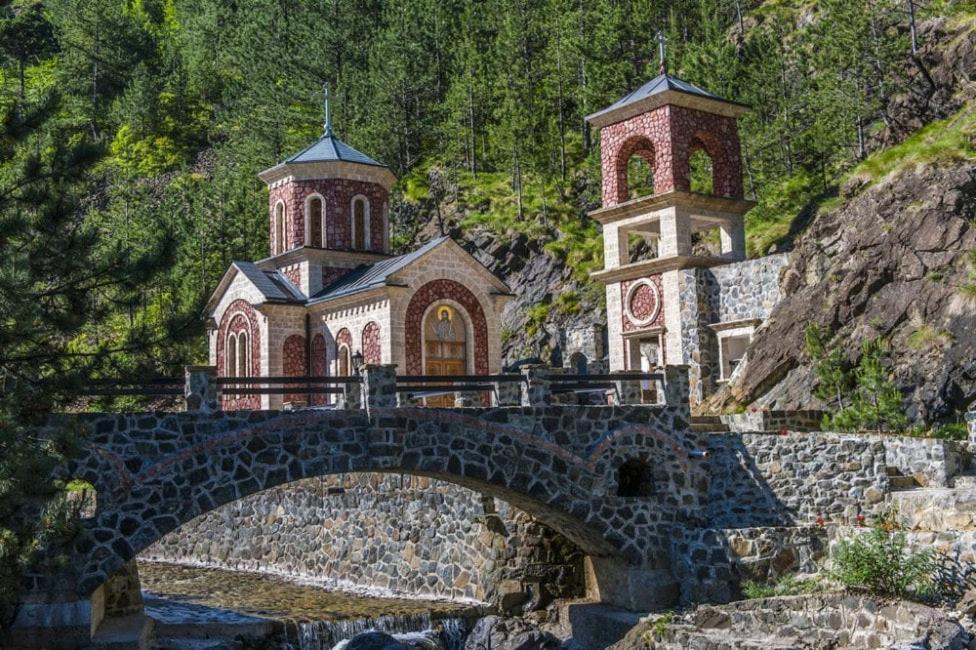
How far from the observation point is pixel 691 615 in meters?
17.0

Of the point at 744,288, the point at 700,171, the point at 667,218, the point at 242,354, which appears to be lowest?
the point at 242,354

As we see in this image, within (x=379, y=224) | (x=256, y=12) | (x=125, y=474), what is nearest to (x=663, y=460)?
(x=125, y=474)

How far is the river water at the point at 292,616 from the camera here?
60.0 feet

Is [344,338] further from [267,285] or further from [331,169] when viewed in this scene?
[331,169]

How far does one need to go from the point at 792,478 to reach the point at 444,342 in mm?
10738

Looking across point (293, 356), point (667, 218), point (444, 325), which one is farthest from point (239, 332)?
point (667, 218)

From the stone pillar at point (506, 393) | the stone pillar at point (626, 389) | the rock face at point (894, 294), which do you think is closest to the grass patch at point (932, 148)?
the rock face at point (894, 294)

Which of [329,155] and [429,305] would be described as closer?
[429,305]

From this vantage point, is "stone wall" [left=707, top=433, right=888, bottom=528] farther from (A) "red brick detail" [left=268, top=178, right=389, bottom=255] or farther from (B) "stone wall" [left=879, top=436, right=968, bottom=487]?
(A) "red brick detail" [left=268, top=178, right=389, bottom=255]

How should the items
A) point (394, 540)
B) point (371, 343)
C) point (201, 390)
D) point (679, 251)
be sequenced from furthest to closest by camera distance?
1. point (679, 251)
2. point (371, 343)
3. point (394, 540)
4. point (201, 390)

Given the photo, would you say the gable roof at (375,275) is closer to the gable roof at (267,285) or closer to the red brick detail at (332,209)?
the gable roof at (267,285)

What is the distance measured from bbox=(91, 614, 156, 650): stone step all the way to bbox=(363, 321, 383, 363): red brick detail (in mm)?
10328

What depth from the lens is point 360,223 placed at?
31.1 meters

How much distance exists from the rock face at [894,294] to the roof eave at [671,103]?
5602 mm
